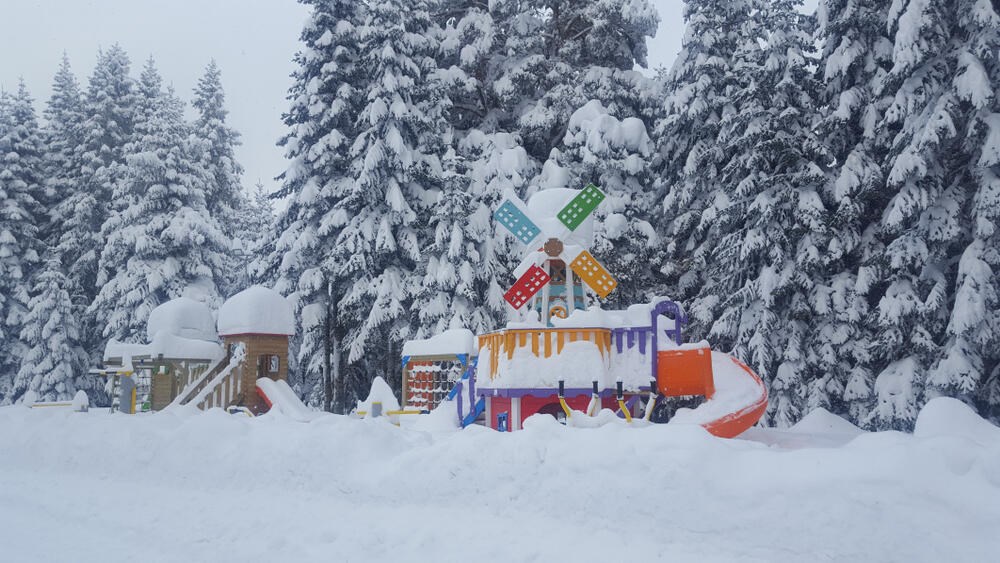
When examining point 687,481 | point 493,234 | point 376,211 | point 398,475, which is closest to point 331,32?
point 376,211

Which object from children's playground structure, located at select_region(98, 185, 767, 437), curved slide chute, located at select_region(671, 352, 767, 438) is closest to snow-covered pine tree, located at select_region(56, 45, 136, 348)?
children's playground structure, located at select_region(98, 185, 767, 437)

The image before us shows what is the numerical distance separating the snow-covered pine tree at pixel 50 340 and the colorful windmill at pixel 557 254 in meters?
22.9

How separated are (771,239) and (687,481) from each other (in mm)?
13078

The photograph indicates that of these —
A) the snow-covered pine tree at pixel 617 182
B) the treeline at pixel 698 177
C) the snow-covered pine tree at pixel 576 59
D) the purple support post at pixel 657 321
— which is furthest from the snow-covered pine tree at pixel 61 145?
the purple support post at pixel 657 321

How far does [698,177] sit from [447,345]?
9.28 meters

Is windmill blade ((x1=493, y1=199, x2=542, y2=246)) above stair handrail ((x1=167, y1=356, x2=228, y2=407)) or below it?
above

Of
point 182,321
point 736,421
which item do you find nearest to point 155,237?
point 182,321

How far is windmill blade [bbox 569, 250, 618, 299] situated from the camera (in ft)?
44.4

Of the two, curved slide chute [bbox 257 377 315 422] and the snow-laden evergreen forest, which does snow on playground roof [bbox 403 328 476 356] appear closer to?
the snow-laden evergreen forest

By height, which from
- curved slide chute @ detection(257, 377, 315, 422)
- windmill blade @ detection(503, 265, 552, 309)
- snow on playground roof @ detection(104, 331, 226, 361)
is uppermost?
windmill blade @ detection(503, 265, 552, 309)

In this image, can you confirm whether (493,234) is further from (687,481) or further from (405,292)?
(687,481)

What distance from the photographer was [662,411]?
808 inches

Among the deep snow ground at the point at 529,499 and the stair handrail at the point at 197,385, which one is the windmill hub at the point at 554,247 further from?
the stair handrail at the point at 197,385

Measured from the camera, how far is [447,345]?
57.3 ft
